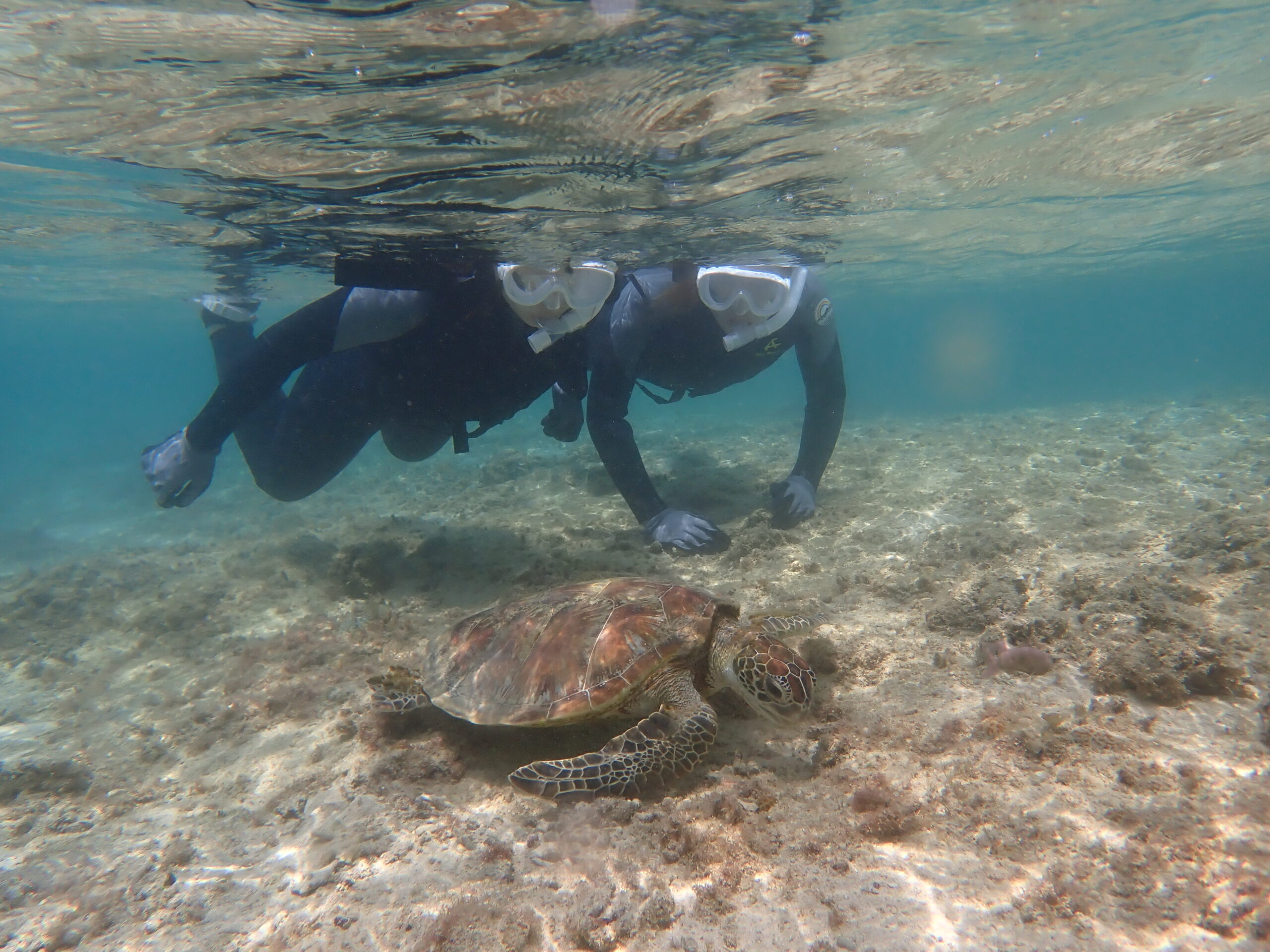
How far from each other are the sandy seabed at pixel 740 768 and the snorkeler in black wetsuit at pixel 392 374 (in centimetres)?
152

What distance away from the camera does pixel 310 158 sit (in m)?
6.54

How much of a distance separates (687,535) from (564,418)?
2.36 m

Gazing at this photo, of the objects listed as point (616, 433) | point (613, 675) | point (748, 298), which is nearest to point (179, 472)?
point (616, 433)

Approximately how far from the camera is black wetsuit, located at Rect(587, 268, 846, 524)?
21.2ft

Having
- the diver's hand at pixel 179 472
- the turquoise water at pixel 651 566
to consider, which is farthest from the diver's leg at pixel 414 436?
the diver's hand at pixel 179 472

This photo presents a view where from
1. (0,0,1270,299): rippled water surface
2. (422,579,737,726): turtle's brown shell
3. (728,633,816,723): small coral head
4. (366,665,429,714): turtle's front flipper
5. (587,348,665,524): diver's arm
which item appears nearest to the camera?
(728,633,816,723): small coral head

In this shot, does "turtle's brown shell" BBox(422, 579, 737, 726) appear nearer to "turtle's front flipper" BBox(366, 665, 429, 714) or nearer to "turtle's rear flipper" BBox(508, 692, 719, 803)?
"turtle's front flipper" BBox(366, 665, 429, 714)

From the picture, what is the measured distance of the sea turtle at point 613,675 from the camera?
9.43 ft

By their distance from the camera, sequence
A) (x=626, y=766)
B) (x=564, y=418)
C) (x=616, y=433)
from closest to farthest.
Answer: (x=626, y=766) < (x=616, y=433) < (x=564, y=418)

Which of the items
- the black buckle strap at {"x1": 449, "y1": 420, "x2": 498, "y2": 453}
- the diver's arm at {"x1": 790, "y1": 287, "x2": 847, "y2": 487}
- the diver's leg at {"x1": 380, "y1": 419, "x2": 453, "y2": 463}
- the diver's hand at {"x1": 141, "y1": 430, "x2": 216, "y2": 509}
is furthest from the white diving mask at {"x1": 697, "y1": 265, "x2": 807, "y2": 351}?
the diver's hand at {"x1": 141, "y1": 430, "x2": 216, "y2": 509}

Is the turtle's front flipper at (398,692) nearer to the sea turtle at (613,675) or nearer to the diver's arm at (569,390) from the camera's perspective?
the sea turtle at (613,675)

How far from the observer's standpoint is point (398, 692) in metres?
3.80

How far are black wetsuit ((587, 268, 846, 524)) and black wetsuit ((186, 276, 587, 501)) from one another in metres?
0.55

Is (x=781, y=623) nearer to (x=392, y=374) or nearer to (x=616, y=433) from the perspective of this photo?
(x=616, y=433)
